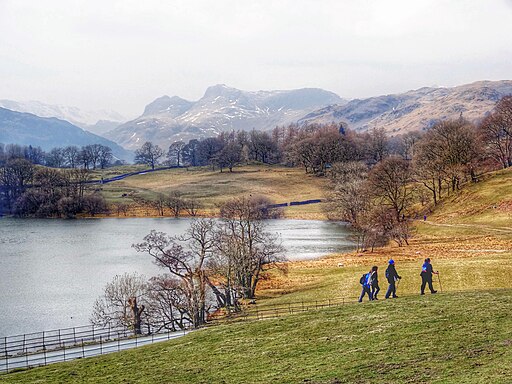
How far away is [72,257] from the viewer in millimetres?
89625

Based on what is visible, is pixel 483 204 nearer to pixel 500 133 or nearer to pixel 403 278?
pixel 500 133

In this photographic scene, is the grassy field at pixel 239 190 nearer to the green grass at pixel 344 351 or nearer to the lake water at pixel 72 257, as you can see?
the lake water at pixel 72 257

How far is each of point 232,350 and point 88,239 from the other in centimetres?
9135

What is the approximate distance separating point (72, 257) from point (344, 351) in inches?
2913

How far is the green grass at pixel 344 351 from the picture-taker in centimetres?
2030

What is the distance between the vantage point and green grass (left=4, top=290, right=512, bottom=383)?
20297 mm

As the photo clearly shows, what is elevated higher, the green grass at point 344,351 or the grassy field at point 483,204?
the grassy field at point 483,204

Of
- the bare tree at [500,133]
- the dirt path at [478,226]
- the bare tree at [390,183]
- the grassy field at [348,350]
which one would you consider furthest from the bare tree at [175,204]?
the grassy field at [348,350]

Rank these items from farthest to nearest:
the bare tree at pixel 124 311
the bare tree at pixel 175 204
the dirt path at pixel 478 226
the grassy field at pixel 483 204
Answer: the bare tree at pixel 175 204
the grassy field at pixel 483 204
the dirt path at pixel 478 226
the bare tree at pixel 124 311

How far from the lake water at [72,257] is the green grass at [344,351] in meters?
25.1

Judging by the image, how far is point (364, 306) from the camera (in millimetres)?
32594

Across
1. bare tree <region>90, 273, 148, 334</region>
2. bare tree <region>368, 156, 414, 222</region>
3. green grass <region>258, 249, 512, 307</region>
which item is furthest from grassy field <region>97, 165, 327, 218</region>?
bare tree <region>90, 273, 148, 334</region>

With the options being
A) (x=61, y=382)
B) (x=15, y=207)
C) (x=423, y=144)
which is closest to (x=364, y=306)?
(x=61, y=382)

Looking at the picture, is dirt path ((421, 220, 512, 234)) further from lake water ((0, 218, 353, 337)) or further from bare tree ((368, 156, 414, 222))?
lake water ((0, 218, 353, 337))
